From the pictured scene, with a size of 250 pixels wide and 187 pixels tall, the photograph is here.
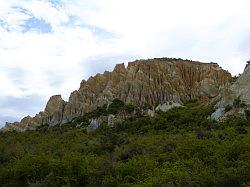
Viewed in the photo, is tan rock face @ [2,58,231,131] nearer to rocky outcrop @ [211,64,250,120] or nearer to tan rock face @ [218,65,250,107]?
tan rock face @ [218,65,250,107]

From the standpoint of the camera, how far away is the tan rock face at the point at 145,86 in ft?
241

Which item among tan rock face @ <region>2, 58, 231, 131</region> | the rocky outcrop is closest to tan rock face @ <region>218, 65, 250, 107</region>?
the rocky outcrop

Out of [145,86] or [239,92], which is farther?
[145,86]

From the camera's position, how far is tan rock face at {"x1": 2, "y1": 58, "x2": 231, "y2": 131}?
7350 centimetres

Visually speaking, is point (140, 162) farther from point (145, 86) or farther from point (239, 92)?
point (145, 86)

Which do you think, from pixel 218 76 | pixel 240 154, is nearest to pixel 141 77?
pixel 218 76

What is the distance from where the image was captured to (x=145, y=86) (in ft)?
247

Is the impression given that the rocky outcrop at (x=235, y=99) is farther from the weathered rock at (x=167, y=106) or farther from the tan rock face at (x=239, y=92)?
the weathered rock at (x=167, y=106)

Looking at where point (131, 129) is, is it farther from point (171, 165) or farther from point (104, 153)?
point (171, 165)

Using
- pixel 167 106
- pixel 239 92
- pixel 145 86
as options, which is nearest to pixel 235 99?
pixel 239 92

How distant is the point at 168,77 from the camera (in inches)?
3071

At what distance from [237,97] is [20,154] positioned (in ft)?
78.0

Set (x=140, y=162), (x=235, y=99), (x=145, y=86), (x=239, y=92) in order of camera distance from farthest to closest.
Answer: (x=145, y=86) < (x=239, y=92) < (x=235, y=99) < (x=140, y=162)

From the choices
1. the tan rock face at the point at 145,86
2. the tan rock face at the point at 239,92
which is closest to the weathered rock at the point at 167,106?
the tan rock face at the point at 145,86
